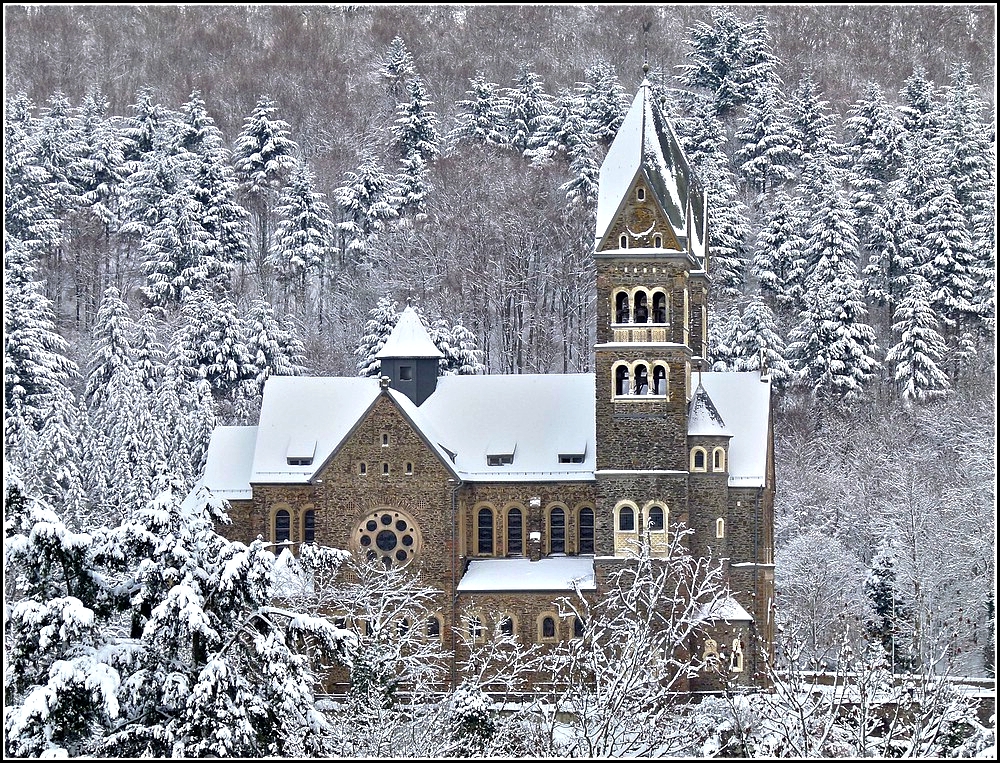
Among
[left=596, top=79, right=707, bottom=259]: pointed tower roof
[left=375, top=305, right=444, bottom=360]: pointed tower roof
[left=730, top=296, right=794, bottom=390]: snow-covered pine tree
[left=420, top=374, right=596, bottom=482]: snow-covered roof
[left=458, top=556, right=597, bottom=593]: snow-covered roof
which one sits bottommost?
[left=458, top=556, right=597, bottom=593]: snow-covered roof

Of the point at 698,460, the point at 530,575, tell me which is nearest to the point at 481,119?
the point at 698,460

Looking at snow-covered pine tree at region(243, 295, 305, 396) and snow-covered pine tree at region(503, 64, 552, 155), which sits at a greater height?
snow-covered pine tree at region(503, 64, 552, 155)

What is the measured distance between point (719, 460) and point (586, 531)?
5202 mm

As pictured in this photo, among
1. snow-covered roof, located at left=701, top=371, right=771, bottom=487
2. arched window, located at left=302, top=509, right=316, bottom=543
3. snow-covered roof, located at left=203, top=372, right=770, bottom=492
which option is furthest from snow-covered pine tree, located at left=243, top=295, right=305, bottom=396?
snow-covered roof, located at left=701, top=371, right=771, bottom=487

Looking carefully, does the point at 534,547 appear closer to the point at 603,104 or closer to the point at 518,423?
the point at 518,423

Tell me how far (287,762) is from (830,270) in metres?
62.5

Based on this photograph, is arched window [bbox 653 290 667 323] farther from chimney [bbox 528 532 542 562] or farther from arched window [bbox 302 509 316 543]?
arched window [bbox 302 509 316 543]

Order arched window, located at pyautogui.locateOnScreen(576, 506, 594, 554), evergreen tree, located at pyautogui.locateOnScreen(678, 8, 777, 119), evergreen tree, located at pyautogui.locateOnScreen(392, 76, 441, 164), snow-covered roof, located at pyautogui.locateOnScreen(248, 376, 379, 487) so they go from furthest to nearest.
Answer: evergreen tree, located at pyautogui.locateOnScreen(392, 76, 441, 164) < evergreen tree, located at pyautogui.locateOnScreen(678, 8, 777, 119) < snow-covered roof, located at pyautogui.locateOnScreen(248, 376, 379, 487) < arched window, located at pyautogui.locateOnScreen(576, 506, 594, 554)

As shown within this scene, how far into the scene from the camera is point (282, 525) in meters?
61.4

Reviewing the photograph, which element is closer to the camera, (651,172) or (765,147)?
(651,172)

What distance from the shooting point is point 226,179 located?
9325 cm

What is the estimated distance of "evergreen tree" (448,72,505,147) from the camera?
9688cm

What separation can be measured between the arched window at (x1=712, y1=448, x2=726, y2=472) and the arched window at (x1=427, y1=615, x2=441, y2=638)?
992 centimetres

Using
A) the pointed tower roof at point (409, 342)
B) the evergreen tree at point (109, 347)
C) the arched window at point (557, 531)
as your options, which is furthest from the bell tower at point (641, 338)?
the evergreen tree at point (109, 347)
